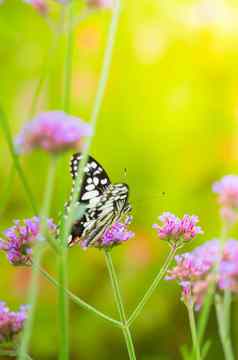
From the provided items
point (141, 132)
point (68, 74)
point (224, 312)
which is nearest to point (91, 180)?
point (68, 74)

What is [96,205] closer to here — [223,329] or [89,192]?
[89,192]

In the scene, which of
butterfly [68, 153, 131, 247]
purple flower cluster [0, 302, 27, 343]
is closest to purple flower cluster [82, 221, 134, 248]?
butterfly [68, 153, 131, 247]

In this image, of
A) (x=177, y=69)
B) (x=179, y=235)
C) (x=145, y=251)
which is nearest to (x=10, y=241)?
(x=179, y=235)

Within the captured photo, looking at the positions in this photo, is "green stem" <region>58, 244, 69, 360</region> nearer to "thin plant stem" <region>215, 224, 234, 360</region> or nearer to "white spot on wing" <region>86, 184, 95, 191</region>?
"thin plant stem" <region>215, 224, 234, 360</region>

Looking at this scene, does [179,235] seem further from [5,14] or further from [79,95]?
[5,14]

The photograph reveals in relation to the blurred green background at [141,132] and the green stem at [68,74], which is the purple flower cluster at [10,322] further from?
the blurred green background at [141,132]

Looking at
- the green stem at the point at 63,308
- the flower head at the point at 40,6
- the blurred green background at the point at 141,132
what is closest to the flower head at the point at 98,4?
the flower head at the point at 40,6
